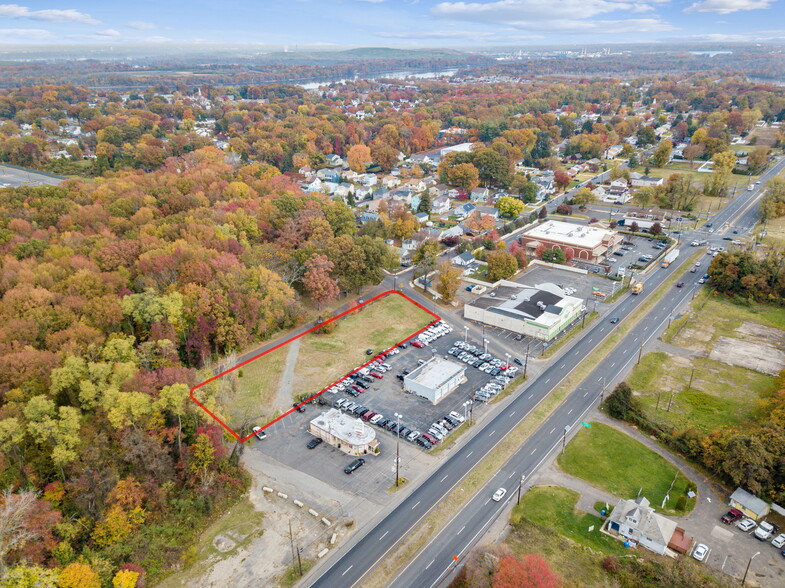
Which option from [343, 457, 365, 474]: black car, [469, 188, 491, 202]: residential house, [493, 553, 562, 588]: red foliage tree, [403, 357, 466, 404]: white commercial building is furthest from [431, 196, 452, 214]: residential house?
[493, 553, 562, 588]: red foliage tree

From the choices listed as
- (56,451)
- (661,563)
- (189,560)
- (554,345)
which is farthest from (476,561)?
(554,345)

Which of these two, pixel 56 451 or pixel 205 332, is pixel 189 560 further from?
pixel 205 332

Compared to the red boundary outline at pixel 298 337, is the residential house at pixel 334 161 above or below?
above

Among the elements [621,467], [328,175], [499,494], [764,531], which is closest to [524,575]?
[499,494]

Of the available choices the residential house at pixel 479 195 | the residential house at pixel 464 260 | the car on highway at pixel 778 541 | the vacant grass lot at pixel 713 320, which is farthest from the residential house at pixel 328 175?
the car on highway at pixel 778 541

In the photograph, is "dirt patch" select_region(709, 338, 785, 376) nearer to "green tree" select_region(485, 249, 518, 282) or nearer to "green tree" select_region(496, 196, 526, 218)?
"green tree" select_region(485, 249, 518, 282)

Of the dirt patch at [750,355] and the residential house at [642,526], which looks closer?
the residential house at [642,526]

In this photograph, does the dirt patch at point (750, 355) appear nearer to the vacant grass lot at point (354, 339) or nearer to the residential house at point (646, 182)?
the vacant grass lot at point (354, 339)
